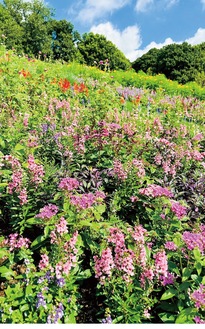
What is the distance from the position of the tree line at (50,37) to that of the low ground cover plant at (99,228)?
44.8 meters

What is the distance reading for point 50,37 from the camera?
54125mm

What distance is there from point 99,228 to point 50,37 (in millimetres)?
55878

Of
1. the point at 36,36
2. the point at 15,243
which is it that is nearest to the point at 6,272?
the point at 15,243

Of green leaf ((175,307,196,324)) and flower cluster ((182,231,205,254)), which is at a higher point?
flower cluster ((182,231,205,254))

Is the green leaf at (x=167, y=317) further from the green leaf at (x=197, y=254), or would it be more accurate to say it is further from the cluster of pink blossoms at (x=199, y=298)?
the green leaf at (x=197, y=254)

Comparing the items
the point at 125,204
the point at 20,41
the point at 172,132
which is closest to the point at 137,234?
the point at 125,204

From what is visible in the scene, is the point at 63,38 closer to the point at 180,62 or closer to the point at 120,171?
the point at 180,62

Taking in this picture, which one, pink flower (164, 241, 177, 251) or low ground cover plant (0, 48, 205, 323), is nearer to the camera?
low ground cover plant (0, 48, 205, 323)

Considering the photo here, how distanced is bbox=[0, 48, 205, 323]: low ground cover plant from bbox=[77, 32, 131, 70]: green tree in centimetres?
5002

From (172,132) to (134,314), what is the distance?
2.93m

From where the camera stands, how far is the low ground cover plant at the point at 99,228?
2232mm

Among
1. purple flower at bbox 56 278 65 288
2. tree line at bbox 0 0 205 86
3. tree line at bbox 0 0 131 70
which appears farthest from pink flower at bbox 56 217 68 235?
tree line at bbox 0 0 131 70

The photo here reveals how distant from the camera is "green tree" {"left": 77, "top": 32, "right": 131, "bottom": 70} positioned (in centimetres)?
5269

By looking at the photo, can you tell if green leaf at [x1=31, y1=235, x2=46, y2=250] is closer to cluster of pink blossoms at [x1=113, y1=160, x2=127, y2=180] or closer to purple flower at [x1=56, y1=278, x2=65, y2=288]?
purple flower at [x1=56, y1=278, x2=65, y2=288]
